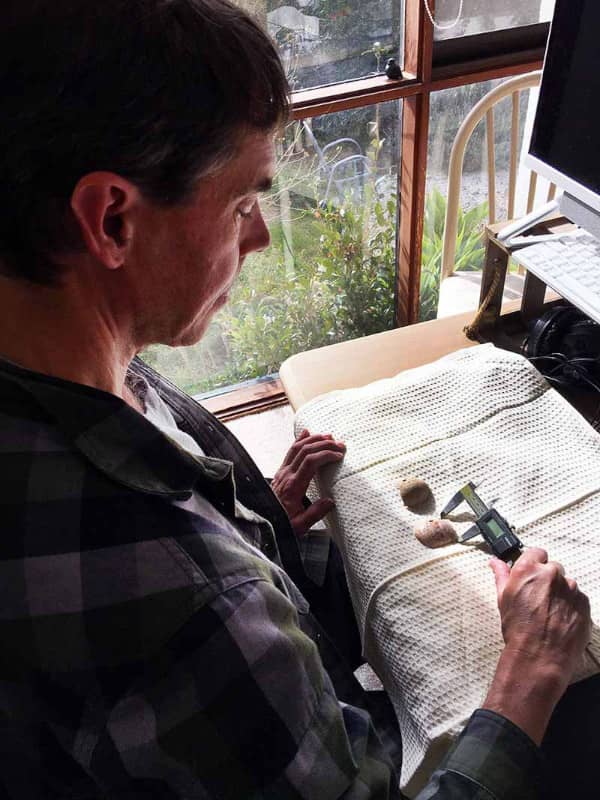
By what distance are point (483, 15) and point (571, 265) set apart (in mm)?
1020

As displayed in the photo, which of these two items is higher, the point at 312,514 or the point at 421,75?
the point at 421,75

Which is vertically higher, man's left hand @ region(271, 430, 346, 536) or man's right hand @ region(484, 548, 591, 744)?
man's right hand @ region(484, 548, 591, 744)

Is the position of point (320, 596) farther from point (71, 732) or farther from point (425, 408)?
point (71, 732)

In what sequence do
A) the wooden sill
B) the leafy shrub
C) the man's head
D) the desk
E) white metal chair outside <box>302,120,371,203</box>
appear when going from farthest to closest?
the wooden sill, the leafy shrub, white metal chair outside <box>302,120,371,203</box>, the desk, the man's head

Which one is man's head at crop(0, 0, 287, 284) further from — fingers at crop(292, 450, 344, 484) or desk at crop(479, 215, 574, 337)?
desk at crop(479, 215, 574, 337)

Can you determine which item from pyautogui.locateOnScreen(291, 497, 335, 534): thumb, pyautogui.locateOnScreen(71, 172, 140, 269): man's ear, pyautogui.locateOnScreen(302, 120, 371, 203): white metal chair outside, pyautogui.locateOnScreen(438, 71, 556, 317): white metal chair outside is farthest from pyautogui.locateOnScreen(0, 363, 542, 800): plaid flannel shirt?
pyautogui.locateOnScreen(302, 120, 371, 203): white metal chair outside

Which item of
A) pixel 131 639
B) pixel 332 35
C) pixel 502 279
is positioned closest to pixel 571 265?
pixel 502 279

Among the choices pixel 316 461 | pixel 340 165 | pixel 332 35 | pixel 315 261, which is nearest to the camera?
pixel 316 461

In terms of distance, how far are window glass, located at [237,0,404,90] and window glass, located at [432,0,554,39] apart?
11cm

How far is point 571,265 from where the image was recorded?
3.24 feet

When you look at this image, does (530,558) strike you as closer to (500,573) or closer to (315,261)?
(500,573)

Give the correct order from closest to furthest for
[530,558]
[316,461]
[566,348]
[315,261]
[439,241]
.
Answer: [530,558], [316,461], [566,348], [315,261], [439,241]

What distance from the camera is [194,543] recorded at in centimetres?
50

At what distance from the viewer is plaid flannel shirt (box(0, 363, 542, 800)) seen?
0.46 meters
